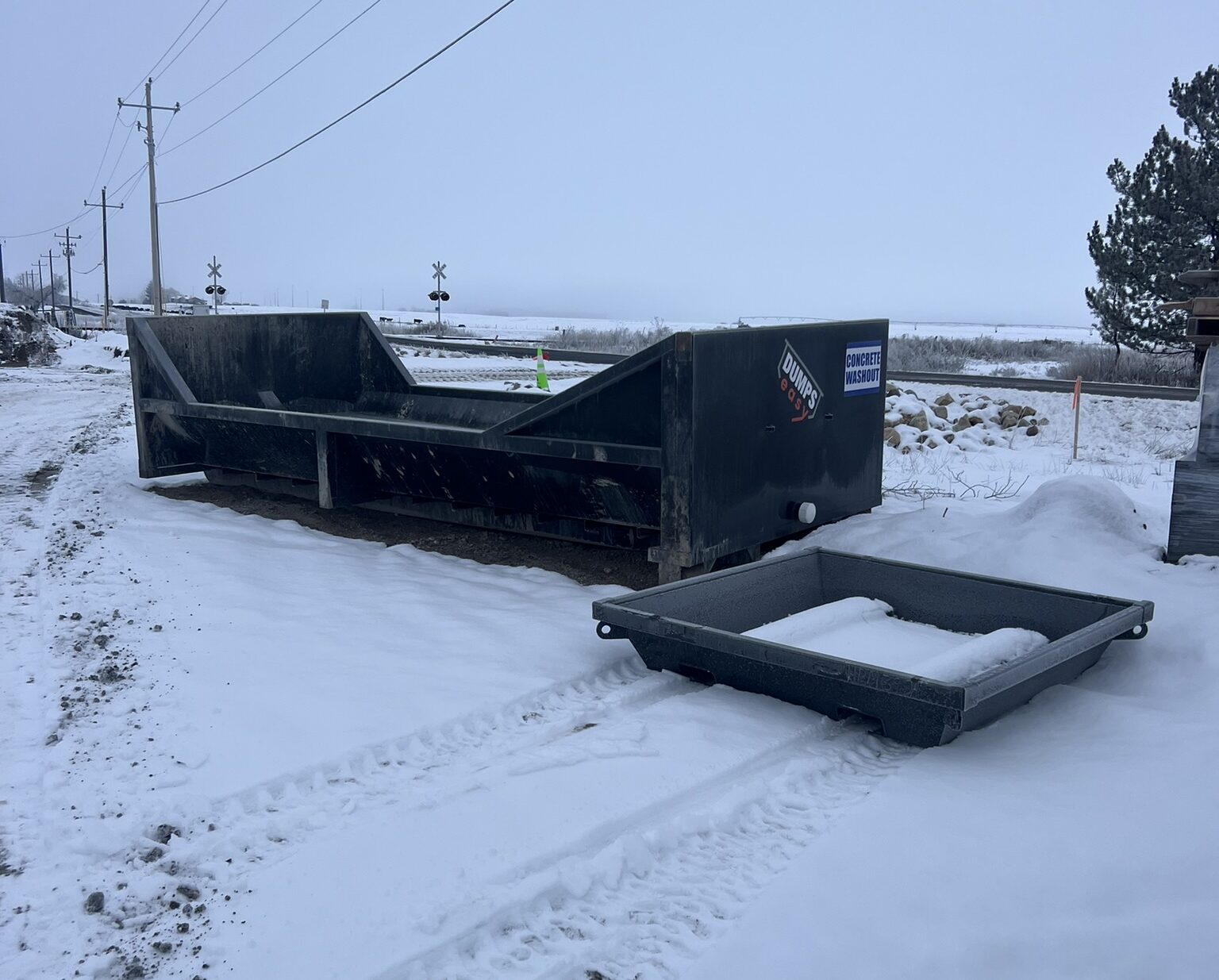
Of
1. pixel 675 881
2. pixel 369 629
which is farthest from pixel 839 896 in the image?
pixel 369 629

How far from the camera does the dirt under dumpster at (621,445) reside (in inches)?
232

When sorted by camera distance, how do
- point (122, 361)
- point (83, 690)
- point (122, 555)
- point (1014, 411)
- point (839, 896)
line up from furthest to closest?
point (122, 361)
point (1014, 411)
point (122, 555)
point (83, 690)
point (839, 896)

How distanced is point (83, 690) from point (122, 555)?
2.55 meters

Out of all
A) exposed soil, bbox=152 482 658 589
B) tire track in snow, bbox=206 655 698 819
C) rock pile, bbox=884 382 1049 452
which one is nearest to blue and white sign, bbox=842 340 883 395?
exposed soil, bbox=152 482 658 589

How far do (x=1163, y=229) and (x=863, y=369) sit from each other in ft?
69.7

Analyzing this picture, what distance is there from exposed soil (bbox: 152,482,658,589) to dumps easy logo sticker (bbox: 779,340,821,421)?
1318 millimetres

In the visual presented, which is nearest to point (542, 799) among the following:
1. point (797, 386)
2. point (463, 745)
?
point (463, 745)

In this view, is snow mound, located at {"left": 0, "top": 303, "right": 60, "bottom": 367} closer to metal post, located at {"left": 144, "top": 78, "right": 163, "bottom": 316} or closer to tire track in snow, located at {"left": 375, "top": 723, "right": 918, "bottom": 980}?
metal post, located at {"left": 144, "top": 78, "right": 163, "bottom": 316}

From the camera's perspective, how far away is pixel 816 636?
16.8ft

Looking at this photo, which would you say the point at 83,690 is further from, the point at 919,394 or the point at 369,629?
the point at 919,394

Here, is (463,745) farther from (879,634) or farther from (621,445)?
(621,445)

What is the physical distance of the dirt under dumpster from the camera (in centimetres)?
590

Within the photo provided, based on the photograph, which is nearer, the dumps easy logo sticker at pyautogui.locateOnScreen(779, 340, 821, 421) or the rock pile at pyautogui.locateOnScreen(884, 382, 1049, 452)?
the dumps easy logo sticker at pyautogui.locateOnScreen(779, 340, 821, 421)

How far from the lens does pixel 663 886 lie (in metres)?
3.05
